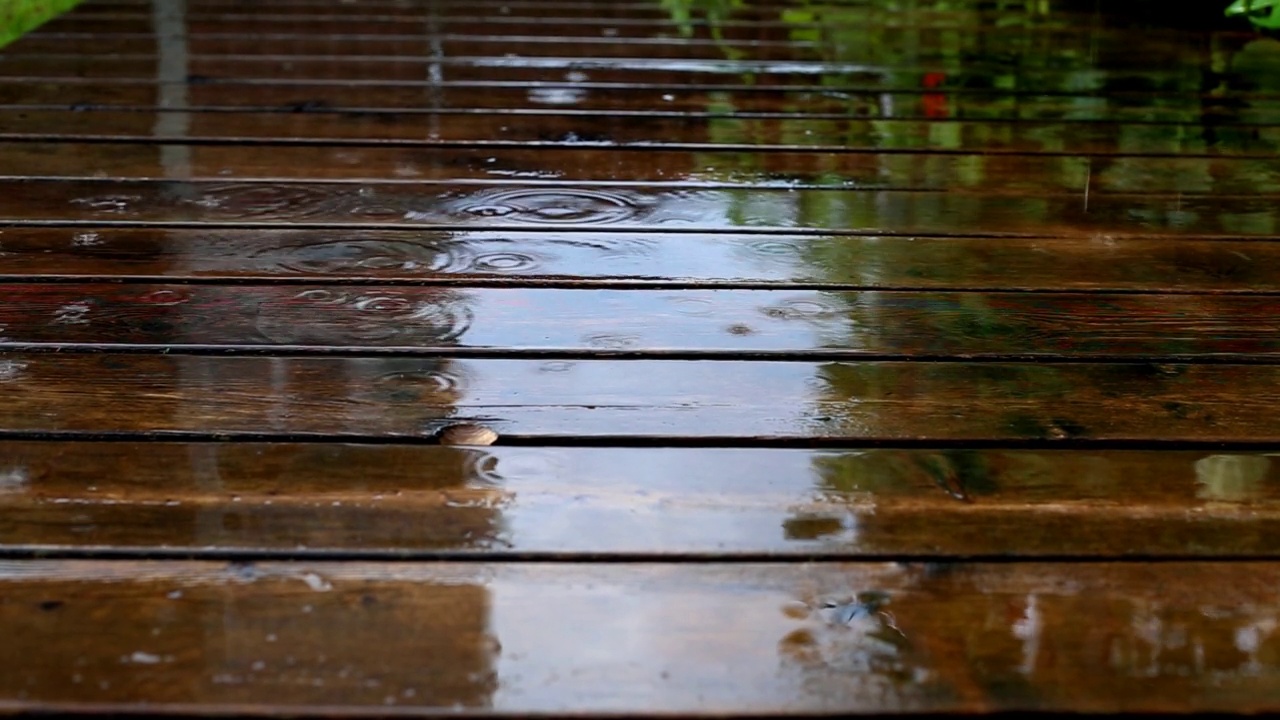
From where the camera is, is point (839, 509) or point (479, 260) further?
point (479, 260)

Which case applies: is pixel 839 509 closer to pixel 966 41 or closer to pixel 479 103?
pixel 479 103

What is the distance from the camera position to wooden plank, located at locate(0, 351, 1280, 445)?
3.70 ft

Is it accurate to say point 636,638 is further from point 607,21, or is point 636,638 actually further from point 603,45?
point 607,21

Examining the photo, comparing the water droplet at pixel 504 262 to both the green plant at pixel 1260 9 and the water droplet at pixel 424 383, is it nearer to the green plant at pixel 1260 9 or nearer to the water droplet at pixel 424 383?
the water droplet at pixel 424 383

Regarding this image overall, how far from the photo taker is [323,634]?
858mm

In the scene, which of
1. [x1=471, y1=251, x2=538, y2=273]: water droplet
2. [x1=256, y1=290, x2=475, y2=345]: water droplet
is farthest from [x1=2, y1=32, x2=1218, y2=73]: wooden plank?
[x1=256, y1=290, x2=475, y2=345]: water droplet

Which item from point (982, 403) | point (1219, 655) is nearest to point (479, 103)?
point (982, 403)

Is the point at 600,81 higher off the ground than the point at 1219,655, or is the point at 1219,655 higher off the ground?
the point at 600,81

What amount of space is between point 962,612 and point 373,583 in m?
0.39

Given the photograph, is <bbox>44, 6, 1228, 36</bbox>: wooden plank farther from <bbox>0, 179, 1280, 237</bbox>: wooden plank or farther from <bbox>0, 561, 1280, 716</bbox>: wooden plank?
<bbox>0, 561, 1280, 716</bbox>: wooden plank

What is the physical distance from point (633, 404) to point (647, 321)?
7.9 inches

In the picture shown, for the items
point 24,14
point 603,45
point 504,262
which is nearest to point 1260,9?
point 603,45

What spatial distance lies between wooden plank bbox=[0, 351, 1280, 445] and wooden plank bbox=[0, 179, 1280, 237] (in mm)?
417

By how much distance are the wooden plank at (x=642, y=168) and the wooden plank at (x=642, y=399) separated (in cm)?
61
